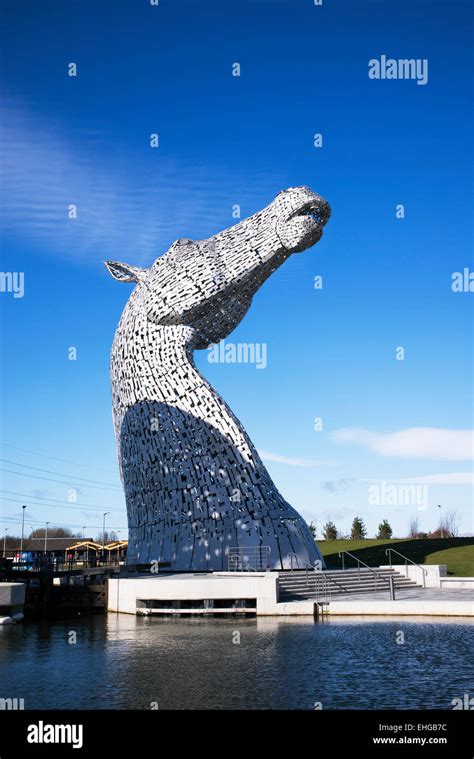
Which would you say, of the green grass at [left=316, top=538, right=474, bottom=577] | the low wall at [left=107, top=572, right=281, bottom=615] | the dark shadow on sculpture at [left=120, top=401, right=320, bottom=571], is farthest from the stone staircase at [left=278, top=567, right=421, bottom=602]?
the green grass at [left=316, top=538, right=474, bottom=577]

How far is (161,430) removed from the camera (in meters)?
22.7

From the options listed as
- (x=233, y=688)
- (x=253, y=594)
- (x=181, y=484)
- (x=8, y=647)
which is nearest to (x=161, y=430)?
(x=181, y=484)

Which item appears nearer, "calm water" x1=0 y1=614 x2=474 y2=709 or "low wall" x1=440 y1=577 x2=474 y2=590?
"calm water" x1=0 y1=614 x2=474 y2=709

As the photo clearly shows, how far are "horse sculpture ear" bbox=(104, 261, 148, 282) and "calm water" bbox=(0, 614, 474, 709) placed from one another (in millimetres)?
12947

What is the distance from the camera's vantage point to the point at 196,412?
22219mm

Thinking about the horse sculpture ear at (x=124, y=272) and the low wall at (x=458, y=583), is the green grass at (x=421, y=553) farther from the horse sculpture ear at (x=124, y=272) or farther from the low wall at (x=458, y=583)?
the horse sculpture ear at (x=124, y=272)

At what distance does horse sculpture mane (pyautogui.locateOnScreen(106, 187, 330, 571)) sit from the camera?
21.6 m

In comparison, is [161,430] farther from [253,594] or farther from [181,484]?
[253,594]

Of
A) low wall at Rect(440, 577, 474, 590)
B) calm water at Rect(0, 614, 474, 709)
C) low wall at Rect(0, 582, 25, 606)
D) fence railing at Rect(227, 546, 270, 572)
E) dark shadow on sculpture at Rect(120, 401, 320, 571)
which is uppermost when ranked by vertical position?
A: dark shadow on sculpture at Rect(120, 401, 320, 571)

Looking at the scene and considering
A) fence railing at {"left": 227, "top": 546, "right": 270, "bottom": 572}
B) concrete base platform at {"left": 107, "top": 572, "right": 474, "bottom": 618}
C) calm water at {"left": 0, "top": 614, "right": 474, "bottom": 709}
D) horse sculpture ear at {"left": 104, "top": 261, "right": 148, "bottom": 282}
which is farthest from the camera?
horse sculpture ear at {"left": 104, "top": 261, "right": 148, "bottom": 282}

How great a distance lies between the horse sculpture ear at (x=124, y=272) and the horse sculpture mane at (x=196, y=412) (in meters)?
0.37

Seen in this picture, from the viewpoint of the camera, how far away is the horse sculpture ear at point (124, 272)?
82.1ft

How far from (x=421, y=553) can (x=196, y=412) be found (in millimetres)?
12499

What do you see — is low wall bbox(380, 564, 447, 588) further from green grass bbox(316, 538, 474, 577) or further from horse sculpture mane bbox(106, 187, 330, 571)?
green grass bbox(316, 538, 474, 577)
